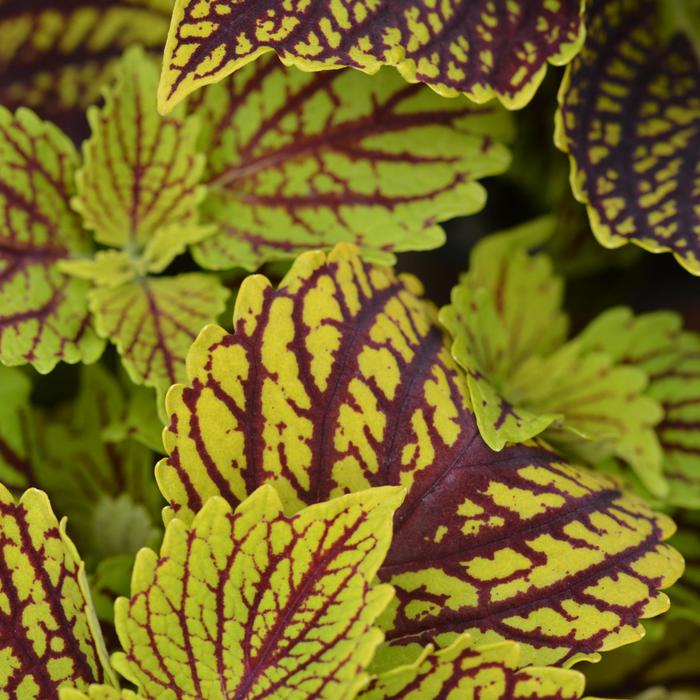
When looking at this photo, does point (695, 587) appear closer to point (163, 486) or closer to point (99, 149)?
point (163, 486)

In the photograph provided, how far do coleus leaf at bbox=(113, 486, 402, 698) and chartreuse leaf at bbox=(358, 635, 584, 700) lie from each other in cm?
5

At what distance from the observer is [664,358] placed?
34.3 inches

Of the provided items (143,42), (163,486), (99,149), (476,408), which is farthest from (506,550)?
(143,42)

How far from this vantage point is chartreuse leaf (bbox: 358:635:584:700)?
0.56m

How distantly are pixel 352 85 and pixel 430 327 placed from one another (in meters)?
0.22

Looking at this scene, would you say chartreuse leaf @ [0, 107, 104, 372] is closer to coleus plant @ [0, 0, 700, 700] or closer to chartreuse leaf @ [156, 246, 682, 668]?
coleus plant @ [0, 0, 700, 700]

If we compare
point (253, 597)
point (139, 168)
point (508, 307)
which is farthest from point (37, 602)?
point (508, 307)

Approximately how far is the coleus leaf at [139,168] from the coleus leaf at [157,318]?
25mm

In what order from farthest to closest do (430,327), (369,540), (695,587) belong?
(695,587) → (430,327) → (369,540)

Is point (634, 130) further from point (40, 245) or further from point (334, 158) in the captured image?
point (40, 245)

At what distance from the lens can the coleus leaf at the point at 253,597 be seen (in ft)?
1.85

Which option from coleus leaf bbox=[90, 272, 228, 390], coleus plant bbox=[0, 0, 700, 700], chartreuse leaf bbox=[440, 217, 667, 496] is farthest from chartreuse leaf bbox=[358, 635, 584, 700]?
coleus leaf bbox=[90, 272, 228, 390]

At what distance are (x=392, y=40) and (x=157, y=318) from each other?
10.5 inches

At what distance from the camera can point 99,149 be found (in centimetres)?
77
